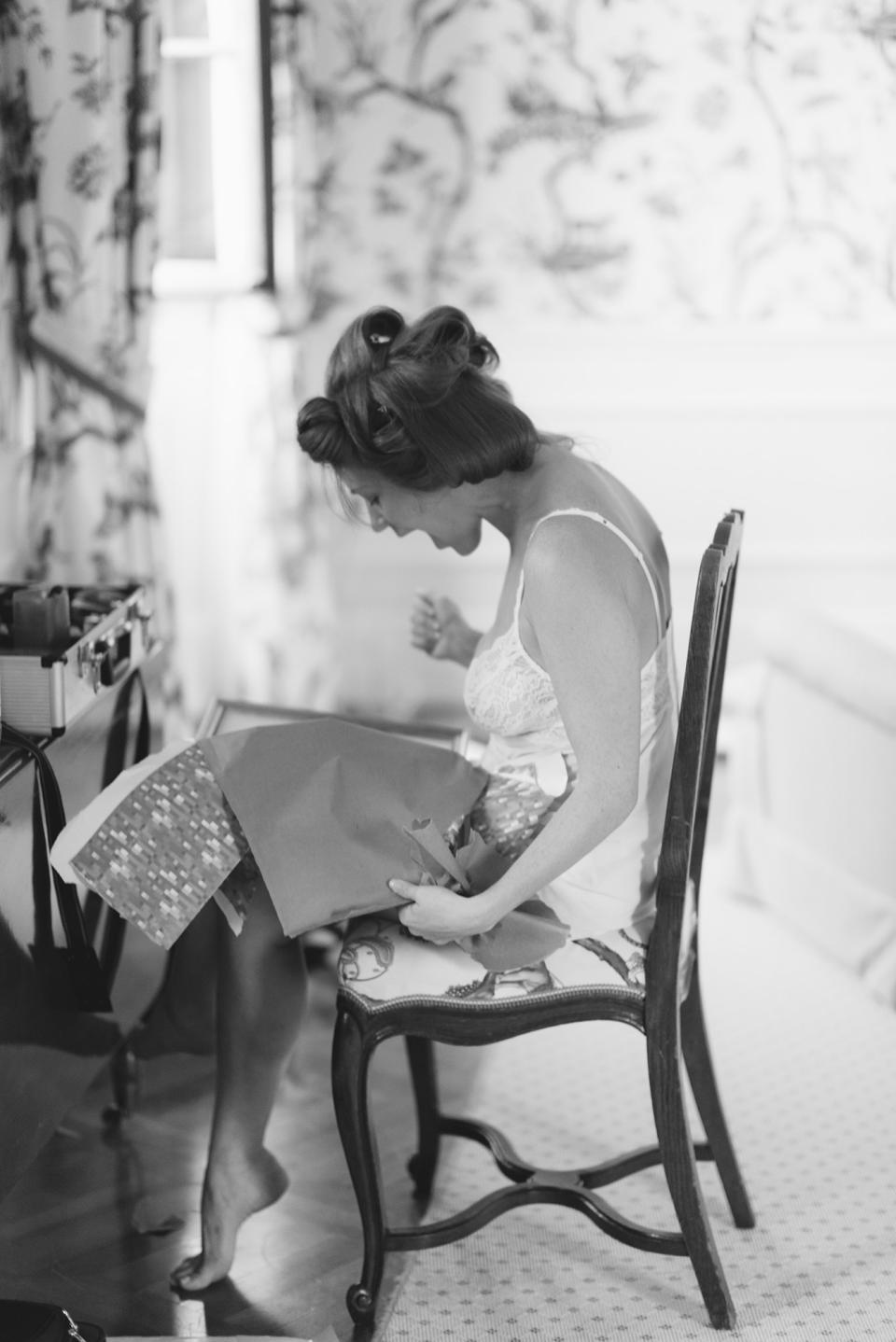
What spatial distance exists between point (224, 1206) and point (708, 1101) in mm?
722

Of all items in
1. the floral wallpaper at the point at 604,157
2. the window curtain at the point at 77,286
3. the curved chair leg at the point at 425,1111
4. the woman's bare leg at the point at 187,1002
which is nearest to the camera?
the curved chair leg at the point at 425,1111

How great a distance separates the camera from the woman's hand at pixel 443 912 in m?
1.97

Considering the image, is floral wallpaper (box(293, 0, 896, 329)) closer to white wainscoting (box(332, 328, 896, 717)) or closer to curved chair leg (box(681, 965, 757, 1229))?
white wainscoting (box(332, 328, 896, 717))

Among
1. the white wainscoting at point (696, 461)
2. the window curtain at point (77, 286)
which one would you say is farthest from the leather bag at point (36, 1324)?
the white wainscoting at point (696, 461)

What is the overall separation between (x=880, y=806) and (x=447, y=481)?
1637 millimetres

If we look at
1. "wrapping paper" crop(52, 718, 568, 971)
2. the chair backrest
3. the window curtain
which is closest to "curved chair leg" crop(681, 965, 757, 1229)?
the chair backrest

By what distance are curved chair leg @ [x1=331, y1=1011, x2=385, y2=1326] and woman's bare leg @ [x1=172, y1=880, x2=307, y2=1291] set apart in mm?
108

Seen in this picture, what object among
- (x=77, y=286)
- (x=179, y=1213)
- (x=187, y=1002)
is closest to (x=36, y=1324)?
(x=179, y=1213)

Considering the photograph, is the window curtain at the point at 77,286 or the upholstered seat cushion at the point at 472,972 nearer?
the upholstered seat cushion at the point at 472,972

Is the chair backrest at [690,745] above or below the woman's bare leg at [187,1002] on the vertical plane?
above

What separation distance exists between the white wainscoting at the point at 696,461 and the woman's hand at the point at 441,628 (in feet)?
7.44

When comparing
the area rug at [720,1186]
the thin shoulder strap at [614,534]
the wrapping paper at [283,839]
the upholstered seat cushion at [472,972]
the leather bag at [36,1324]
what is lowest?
the area rug at [720,1186]

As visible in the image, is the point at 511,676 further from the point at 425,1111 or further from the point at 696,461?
the point at 696,461

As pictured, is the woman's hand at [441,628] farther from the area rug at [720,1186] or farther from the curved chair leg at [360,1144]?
the area rug at [720,1186]
